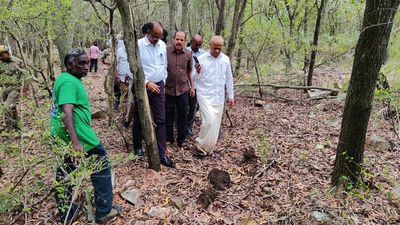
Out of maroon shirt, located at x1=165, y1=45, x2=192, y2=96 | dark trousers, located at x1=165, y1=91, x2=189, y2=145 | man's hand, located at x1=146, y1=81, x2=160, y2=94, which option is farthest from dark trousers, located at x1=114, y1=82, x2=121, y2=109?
man's hand, located at x1=146, y1=81, x2=160, y2=94

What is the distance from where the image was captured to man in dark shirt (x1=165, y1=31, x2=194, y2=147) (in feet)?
17.1

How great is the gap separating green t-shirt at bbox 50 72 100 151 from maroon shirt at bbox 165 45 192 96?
2.16 meters

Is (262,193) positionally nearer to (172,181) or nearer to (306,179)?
(306,179)

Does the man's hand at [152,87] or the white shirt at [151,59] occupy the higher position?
the white shirt at [151,59]

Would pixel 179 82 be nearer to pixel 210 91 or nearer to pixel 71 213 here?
pixel 210 91

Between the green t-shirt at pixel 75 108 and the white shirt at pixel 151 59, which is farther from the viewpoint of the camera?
the white shirt at pixel 151 59

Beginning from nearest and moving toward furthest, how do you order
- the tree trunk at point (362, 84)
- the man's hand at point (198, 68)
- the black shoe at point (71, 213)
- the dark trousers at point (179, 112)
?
the tree trunk at point (362, 84) < the black shoe at point (71, 213) < the man's hand at point (198, 68) < the dark trousers at point (179, 112)

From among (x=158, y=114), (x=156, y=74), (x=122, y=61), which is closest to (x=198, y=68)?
(x=156, y=74)

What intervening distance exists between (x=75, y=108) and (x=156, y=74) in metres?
1.77

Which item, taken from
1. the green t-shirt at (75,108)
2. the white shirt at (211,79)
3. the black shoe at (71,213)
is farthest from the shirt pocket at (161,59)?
the black shoe at (71,213)

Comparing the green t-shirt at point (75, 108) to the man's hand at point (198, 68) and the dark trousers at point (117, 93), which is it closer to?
the man's hand at point (198, 68)

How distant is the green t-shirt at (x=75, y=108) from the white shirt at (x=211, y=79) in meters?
2.40

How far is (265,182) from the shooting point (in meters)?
4.32

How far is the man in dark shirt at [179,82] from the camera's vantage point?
5227 mm
